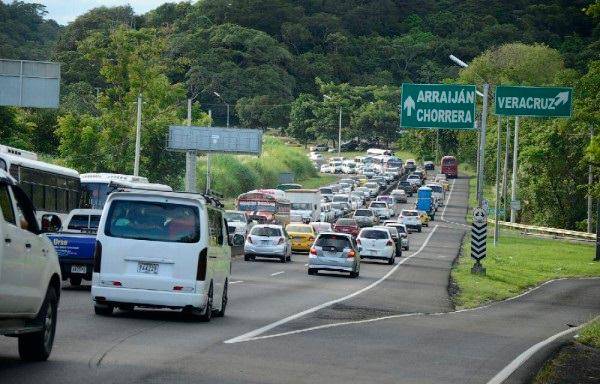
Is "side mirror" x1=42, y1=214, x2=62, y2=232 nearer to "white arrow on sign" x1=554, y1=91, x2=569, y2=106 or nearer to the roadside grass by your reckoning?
the roadside grass

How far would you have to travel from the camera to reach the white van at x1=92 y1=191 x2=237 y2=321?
2066cm

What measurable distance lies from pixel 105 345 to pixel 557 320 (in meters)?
15.4

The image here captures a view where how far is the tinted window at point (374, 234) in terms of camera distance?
52.8m

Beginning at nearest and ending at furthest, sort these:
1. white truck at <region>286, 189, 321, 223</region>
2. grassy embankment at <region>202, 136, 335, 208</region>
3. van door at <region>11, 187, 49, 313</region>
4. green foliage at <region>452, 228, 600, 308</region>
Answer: van door at <region>11, 187, 49, 313</region>
green foliage at <region>452, 228, 600, 308</region>
white truck at <region>286, 189, 321, 223</region>
grassy embankment at <region>202, 136, 335, 208</region>

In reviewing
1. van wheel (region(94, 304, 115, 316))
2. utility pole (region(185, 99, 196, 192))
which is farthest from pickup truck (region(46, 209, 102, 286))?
utility pole (region(185, 99, 196, 192))

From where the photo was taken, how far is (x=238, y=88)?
158375 millimetres

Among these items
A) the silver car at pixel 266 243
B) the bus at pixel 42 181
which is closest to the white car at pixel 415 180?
the silver car at pixel 266 243

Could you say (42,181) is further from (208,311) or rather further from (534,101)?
(208,311)

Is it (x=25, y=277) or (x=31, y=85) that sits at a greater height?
(x=31, y=85)

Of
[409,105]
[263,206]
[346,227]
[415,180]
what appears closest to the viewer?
[409,105]

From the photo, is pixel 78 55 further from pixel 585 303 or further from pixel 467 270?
pixel 585 303

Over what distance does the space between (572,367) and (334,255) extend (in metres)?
24.5

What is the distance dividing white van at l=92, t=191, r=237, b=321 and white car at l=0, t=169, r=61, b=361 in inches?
216

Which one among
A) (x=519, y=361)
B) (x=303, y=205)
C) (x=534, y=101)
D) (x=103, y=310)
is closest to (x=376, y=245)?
(x=534, y=101)
